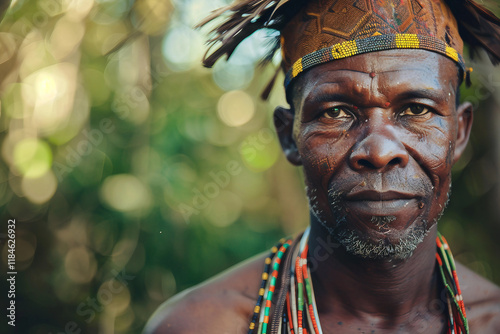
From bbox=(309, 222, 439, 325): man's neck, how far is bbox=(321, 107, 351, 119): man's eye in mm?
624

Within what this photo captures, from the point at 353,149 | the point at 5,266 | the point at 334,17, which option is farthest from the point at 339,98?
the point at 5,266

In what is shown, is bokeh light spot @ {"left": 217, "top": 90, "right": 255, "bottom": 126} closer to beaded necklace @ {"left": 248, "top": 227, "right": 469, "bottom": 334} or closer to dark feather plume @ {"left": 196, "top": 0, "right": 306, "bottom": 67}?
dark feather plume @ {"left": 196, "top": 0, "right": 306, "bottom": 67}

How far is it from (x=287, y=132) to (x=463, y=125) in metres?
1.02

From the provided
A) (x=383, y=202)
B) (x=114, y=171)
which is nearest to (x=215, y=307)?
(x=383, y=202)

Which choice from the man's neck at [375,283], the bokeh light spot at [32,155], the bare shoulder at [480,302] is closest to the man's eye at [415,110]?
the man's neck at [375,283]

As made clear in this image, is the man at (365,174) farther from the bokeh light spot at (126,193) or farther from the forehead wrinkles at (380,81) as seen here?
the bokeh light spot at (126,193)

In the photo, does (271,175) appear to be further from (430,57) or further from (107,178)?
(430,57)

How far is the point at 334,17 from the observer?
8.09 feet

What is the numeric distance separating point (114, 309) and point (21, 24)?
11.3 ft

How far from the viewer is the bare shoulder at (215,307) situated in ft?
8.54

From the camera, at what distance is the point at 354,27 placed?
239 cm

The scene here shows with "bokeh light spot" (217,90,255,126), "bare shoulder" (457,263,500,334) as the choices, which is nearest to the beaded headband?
"bare shoulder" (457,263,500,334)

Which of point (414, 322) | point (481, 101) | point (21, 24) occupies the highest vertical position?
point (21, 24)

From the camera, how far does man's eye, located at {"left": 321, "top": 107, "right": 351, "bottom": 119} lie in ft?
7.86
